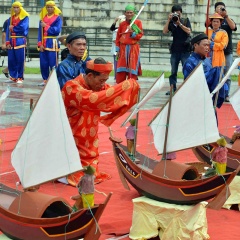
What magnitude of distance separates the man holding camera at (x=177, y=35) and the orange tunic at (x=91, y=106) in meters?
6.10

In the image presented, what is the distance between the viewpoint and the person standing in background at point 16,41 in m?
14.3

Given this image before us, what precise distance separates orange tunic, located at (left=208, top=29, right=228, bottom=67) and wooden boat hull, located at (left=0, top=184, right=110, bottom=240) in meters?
7.61

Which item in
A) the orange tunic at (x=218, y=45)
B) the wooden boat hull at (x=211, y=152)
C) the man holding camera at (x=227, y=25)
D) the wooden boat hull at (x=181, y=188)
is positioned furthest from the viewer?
the man holding camera at (x=227, y=25)

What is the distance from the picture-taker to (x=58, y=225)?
407 centimetres

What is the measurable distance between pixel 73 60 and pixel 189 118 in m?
1.45

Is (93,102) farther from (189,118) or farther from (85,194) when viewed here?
(85,194)

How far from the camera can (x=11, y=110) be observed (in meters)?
10.3

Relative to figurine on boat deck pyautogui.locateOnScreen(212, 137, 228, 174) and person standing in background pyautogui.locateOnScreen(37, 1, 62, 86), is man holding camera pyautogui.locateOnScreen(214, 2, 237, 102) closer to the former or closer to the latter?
person standing in background pyautogui.locateOnScreen(37, 1, 62, 86)

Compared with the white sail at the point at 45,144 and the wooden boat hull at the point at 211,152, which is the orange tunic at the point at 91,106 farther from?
the white sail at the point at 45,144

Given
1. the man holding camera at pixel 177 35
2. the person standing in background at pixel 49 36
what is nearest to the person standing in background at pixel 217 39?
the man holding camera at pixel 177 35

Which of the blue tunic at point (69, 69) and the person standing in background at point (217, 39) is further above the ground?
the blue tunic at point (69, 69)

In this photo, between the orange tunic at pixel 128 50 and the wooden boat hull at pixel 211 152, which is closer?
the wooden boat hull at pixel 211 152

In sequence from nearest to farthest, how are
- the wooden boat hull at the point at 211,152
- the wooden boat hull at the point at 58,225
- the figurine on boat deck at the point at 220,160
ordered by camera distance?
the wooden boat hull at the point at 58,225 → the figurine on boat deck at the point at 220,160 → the wooden boat hull at the point at 211,152

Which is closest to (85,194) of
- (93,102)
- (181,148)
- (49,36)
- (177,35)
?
(181,148)
